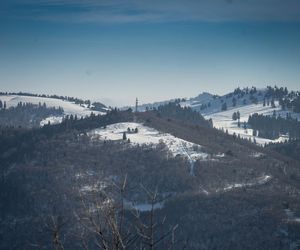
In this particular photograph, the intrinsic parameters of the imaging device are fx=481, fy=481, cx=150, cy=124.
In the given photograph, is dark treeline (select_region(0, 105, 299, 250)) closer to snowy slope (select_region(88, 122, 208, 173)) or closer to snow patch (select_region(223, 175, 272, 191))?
snow patch (select_region(223, 175, 272, 191))

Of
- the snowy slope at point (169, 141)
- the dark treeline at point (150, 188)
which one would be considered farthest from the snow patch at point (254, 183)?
the snowy slope at point (169, 141)

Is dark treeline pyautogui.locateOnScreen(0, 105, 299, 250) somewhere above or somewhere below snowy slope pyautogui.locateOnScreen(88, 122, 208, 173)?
below

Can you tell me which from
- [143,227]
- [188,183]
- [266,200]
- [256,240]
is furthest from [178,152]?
[143,227]

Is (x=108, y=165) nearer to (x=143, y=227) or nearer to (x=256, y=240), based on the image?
(x=256, y=240)

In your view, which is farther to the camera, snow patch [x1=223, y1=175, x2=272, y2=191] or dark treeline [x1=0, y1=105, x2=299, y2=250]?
snow patch [x1=223, y1=175, x2=272, y2=191]

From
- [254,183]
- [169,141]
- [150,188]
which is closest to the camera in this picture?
[150,188]

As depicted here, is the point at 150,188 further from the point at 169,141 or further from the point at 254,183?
the point at 169,141

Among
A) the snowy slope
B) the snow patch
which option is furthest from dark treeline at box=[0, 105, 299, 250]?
the snowy slope

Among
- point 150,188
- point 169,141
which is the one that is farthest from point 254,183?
point 169,141

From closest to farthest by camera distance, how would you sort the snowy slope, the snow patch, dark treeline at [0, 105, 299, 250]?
dark treeline at [0, 105, 299, 250]
the snow patch
the snowy slope

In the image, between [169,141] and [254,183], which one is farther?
[169,141]

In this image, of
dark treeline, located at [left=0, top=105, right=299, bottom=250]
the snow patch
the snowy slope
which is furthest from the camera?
the snowy slope
